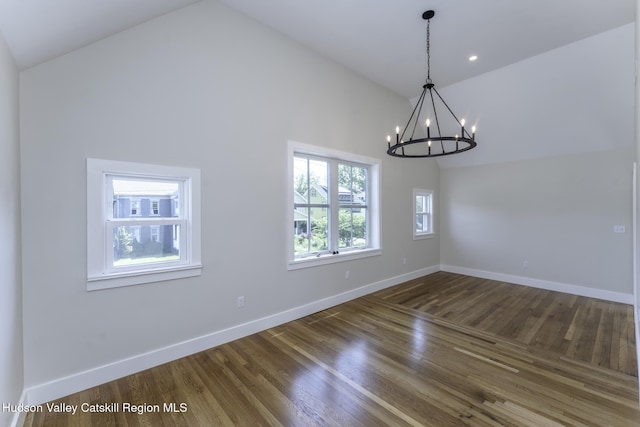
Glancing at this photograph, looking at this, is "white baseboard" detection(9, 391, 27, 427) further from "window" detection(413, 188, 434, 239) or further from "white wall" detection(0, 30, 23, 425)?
"window" detection(413, 188, 434, 239)

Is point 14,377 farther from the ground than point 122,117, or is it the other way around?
point 122,117

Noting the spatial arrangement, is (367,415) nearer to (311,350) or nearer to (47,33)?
(311,350)

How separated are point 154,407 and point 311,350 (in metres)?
1.39

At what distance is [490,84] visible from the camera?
428cm

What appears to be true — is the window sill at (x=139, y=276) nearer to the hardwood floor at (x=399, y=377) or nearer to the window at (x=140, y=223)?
the window at (x=140, y=223)

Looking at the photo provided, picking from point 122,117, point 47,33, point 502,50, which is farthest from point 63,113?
point 502,50

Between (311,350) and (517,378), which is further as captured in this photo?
(311,350)

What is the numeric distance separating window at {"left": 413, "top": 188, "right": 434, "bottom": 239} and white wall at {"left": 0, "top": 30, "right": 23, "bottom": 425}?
567 cm

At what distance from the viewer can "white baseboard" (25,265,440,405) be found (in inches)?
80.7

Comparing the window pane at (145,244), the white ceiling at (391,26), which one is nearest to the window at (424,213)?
the white ceiling at (391,26)

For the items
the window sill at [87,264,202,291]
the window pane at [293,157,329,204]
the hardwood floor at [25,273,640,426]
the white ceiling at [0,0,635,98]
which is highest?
the white ceiling at [0,0,635,98]

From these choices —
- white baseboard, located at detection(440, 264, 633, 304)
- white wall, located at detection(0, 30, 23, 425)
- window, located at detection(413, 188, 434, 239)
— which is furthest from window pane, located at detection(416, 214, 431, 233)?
white wall, located at detection(0, 30, 23, 425)

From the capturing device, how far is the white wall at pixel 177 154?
204cm

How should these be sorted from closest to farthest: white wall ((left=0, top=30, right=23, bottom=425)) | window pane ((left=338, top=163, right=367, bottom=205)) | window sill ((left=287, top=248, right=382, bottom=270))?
white wall ((left=0, top=30, right=23, bottom=425))
window sill ((left=287, top=248, right=382, bottom=270))
window pane ((left=338, top=163, right=367, bottom=205))
